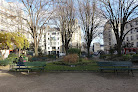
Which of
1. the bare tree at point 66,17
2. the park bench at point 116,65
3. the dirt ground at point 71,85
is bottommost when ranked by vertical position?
the dirt ground at point 71,85

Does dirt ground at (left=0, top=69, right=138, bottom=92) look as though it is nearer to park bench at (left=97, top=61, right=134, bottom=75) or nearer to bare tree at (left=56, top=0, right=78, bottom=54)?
park bench at (left=97, top=61, right=134, bottom=75)

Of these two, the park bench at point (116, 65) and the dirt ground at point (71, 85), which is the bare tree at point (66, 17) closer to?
the park bench at point (116, 65)

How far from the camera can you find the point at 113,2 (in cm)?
1565

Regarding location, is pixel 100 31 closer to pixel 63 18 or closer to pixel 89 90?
pixel 63 18

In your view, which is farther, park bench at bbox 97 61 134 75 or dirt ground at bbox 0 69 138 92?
park bench at bbox 97 61 134 75

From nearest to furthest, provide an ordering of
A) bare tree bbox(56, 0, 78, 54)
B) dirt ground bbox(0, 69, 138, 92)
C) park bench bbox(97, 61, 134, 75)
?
1. dirt ground bbox(0, 69, 138, 92)
2. park bench bbox(97, 61, 134, 75)
3. bare tree bbox(56, 0, 78, 54)

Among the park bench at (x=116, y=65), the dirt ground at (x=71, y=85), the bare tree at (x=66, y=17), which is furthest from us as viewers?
the bare tree at (x=66, y=17)

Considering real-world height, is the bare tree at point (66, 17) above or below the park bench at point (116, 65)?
above

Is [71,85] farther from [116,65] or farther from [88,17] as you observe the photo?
[88,17]

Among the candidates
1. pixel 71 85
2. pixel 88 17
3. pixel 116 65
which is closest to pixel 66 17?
pixel 88 17

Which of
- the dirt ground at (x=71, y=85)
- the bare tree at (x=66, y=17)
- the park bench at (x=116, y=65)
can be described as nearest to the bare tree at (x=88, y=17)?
the bare tree at (x=66, y=17)

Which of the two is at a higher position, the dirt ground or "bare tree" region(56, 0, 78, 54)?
"bare tree" region(56, 0, 78, 54)

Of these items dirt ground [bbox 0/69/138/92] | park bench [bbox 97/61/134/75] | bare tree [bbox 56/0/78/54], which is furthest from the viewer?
bare tree [bbox 56/0/78/54]

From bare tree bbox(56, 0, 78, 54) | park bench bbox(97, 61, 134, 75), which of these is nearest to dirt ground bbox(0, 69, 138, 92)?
park bench bbox(97, 61, 134, 75)
